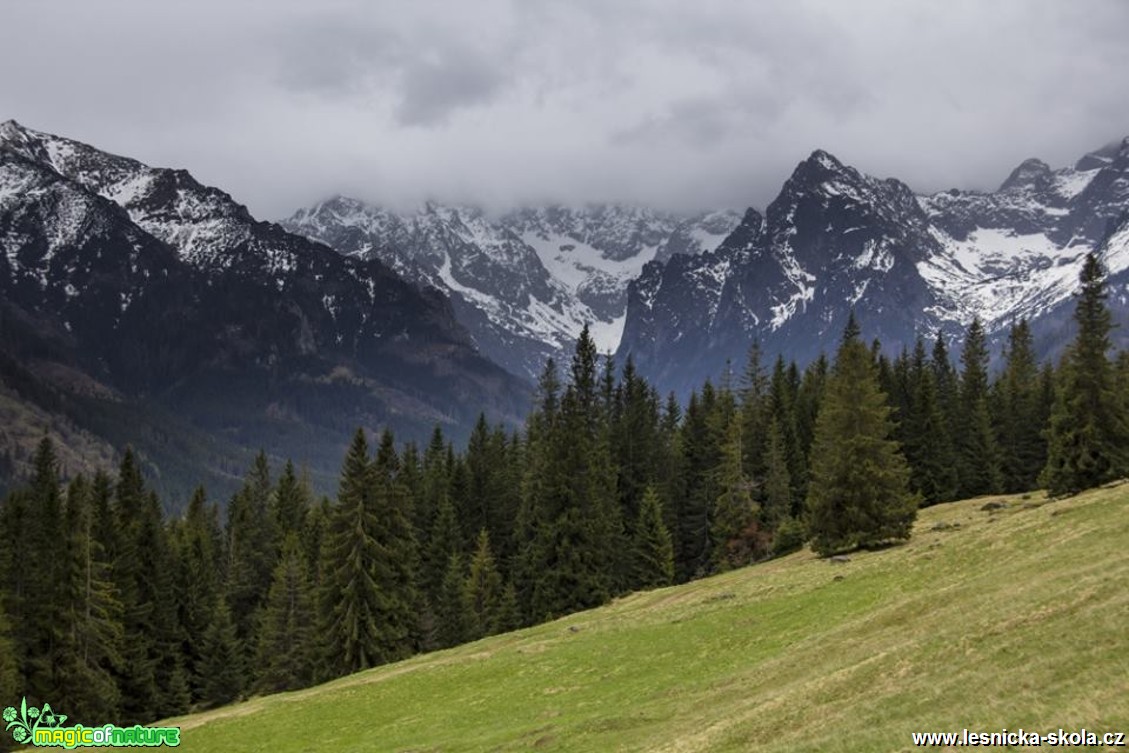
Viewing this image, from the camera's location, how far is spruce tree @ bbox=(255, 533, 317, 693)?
277 feet

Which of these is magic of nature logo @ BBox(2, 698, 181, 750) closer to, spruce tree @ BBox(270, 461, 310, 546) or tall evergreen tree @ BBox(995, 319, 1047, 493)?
spruce tree @ BBox(270, 461, 310, 546)

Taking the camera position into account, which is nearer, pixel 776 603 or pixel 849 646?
pixel 849 646

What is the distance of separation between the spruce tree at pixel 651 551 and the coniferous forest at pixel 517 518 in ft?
0.79

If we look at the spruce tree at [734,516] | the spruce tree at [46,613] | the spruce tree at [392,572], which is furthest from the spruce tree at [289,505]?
the spruce tree at [734,516]

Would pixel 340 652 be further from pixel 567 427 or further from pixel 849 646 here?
pixel 849 646

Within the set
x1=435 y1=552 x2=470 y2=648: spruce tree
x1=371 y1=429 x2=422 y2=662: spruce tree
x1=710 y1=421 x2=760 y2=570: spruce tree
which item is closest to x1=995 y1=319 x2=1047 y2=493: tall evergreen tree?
x1=710 y1=421 x2=760 y2=570: spruce tree

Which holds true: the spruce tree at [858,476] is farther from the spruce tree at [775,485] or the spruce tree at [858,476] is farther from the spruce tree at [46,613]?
the spruce tree at [46,613]

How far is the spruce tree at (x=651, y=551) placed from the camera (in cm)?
9831

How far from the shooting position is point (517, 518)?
338 ft

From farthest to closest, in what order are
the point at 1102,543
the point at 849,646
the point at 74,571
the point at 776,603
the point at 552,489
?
the point at 552,489 → the point at 74,571 → the point at 776,603 → the point at 1102,543 → the point at 849,646

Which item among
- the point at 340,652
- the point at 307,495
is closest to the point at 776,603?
the point at 340,652

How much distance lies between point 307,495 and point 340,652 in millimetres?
Answer: 69752

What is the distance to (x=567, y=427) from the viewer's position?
8738 centimetres

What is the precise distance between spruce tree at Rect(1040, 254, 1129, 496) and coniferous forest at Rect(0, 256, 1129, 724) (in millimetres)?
154
